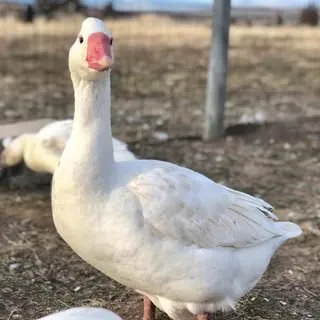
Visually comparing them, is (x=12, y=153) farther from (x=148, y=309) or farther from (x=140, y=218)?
(x=140, y=218)

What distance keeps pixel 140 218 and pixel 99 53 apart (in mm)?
691

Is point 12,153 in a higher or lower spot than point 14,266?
higher

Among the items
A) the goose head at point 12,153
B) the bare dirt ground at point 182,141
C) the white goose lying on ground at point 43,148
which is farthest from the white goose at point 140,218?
the goose head at point 12,153

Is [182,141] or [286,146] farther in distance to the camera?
[182,141]

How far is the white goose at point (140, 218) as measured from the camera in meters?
3.02

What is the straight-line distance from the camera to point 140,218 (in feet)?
10.00

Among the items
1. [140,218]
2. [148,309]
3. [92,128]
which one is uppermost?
[92,128]

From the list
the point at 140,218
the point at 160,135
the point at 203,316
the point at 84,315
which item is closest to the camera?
the point at 84,315

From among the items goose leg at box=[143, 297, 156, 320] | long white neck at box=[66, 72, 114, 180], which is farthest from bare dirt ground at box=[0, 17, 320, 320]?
long white neck at box=[66, 72, 114, 180]

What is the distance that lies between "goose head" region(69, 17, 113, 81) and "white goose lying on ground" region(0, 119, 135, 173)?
7.29 ft

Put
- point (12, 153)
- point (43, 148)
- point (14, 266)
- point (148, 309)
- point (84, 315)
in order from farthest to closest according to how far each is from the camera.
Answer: point (12, 153)
point (43, 148)
point (14, 266)
point (148, 309)
point (84, 315)

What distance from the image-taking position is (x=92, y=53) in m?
2.94

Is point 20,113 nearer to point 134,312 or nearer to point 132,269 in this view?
point 134,312

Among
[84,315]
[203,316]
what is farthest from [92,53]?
[203,316]
